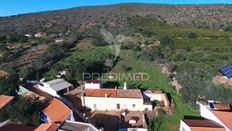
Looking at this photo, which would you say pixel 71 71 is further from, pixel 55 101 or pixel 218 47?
pixel 218 47

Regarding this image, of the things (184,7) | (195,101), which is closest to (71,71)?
(195,101)

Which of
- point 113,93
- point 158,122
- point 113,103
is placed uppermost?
point 113,93

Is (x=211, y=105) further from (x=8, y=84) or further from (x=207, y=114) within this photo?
(x=8, y=84)

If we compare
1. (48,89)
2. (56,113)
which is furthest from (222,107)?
(48,89)

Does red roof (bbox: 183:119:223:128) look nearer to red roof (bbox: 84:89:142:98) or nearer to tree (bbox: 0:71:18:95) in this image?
red roof (bbox: 84:89:142:98)

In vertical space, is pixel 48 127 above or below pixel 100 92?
below

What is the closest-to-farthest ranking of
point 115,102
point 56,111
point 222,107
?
1. point 56,111
2. point 222,107
3. point 115,102

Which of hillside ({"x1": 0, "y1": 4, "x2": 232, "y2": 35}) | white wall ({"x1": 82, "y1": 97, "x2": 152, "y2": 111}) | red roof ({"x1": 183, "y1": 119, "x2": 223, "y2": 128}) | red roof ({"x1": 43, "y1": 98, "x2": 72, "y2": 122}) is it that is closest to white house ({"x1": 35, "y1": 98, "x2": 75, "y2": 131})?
red roof ({"x1": 43, "y1": 98, "x2": 72, "y2": 122})
